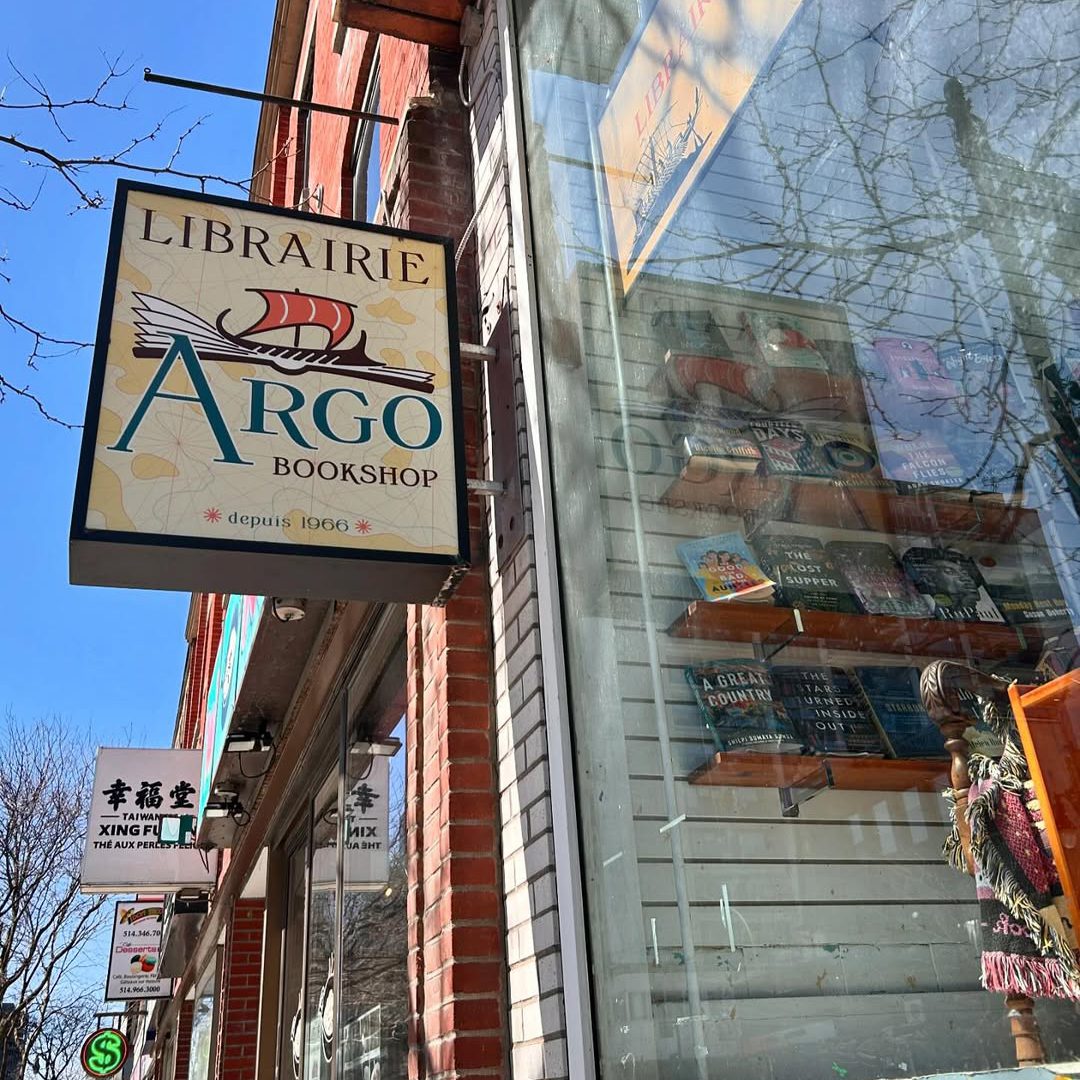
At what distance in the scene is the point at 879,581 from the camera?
2188 mm

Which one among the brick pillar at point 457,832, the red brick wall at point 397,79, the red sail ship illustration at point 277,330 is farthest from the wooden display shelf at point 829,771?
the red brick wall at point 397,79

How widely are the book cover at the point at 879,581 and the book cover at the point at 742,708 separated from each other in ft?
0.87

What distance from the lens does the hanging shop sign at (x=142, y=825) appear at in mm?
10312

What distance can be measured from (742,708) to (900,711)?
13.6 inches

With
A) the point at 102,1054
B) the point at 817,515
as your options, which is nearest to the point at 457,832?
the point at 817,515

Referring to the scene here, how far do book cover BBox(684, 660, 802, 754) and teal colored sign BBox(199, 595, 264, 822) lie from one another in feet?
10.8

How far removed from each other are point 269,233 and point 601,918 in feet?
7.75

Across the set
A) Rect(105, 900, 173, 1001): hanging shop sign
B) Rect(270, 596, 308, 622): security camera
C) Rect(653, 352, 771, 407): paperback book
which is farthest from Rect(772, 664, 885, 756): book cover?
Rect(105, 900, 173, 1001): hanging shop sign

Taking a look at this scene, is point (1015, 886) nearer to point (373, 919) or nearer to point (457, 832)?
point (457, 832)

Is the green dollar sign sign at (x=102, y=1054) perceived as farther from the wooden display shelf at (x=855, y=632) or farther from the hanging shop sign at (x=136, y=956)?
the wooden display shelf at (x=855, y=632)

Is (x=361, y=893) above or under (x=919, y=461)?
under

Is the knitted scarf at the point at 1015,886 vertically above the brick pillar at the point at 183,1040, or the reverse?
the brick pillar at the point at 183,1040

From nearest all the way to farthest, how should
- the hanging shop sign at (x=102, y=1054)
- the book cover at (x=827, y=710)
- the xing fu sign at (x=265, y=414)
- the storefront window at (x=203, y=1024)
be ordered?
the book cover at (x=827, y=710) → the xing fu sign at (x=265, y=414) → the storefront window at (x=203, y=1024) → the hanging shop sign at (x=102, y=1054)

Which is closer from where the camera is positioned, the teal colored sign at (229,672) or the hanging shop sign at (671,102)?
the hanging shop sign at (671,102)
